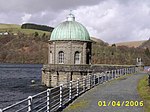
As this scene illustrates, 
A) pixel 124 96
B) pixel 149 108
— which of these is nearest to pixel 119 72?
pixel 124 96

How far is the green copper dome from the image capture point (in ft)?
193

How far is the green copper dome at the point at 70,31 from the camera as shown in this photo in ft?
193

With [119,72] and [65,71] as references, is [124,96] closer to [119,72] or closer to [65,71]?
[119,72]

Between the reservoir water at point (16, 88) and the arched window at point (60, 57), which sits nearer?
the reservoir water at point (16, 88)

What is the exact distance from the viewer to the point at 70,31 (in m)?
59.3

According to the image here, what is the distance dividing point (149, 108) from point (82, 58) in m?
41.1

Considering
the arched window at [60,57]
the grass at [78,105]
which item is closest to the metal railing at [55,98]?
the grass at [78,105]

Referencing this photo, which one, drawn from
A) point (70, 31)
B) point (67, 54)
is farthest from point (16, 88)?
point (70, 31)

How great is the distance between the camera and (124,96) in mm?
23047
